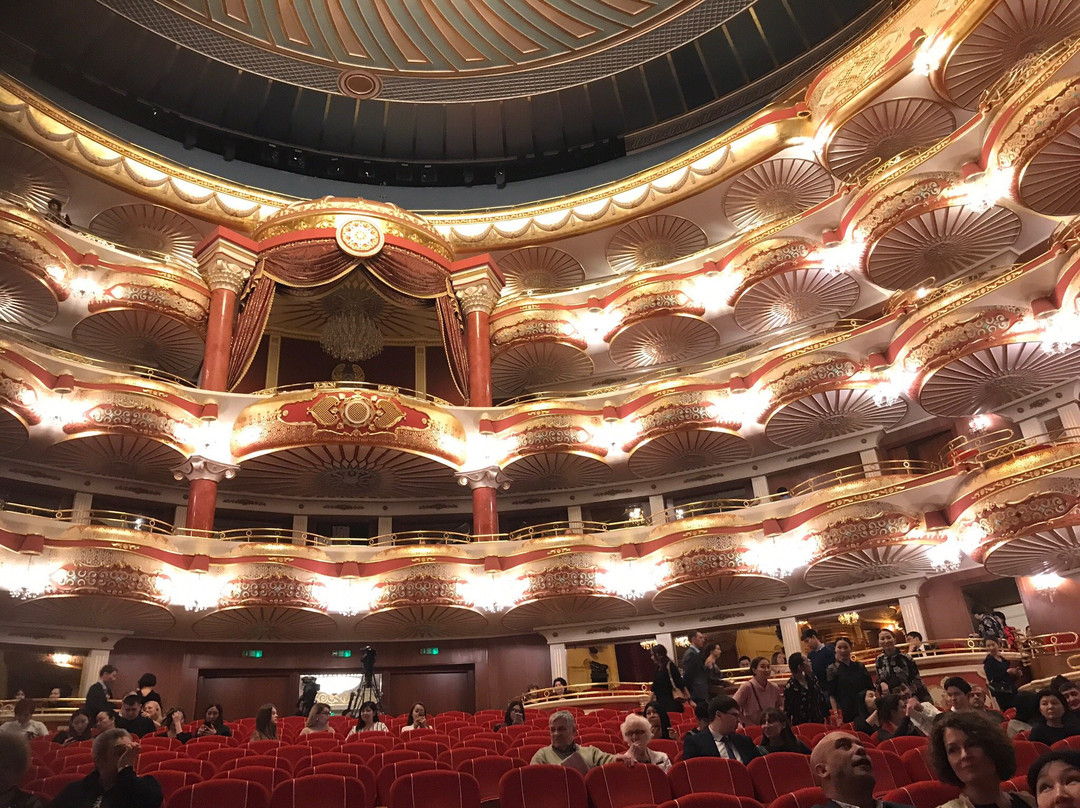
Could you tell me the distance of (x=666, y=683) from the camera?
24.3 feet

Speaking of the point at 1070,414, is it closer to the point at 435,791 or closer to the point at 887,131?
the point at 887,131

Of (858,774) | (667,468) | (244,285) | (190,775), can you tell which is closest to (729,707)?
(858,774)

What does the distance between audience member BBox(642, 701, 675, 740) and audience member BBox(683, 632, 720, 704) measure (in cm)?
35

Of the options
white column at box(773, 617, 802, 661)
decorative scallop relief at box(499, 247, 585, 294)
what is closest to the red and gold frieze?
decorative scallop relief at box(499, 247, 585, 294)

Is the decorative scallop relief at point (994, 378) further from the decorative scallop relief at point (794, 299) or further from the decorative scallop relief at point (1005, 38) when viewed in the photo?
the decorative scallop relief at point (1005, 38)

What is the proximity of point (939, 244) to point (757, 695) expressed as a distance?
13.9 meters

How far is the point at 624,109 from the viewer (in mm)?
25938

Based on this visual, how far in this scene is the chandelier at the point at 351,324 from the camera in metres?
22.1

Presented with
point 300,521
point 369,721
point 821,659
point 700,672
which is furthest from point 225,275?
point 821,659

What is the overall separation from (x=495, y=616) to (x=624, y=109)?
17006 millimetres

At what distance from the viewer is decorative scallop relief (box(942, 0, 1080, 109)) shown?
49.1 feet

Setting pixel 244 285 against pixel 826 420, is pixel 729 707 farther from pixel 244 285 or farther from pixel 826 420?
pixel 244 285

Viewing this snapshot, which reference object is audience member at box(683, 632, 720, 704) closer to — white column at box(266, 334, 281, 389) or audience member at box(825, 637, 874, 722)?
audience member at box(825, 637, 874, 722)

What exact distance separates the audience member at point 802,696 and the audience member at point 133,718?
5366mm
